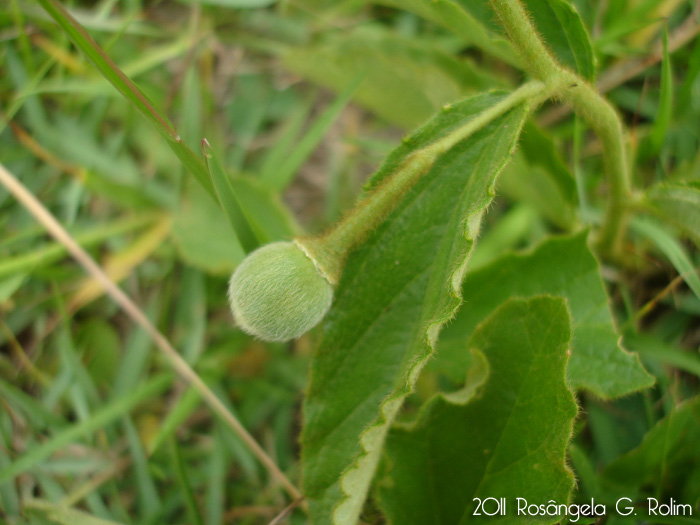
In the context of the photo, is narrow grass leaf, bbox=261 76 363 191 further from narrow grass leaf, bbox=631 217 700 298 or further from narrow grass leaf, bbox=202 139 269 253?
narrow grass leaf, bbox=631 217 700 298

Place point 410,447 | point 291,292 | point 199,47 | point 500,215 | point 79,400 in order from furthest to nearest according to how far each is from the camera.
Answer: point 199,47, point 500,215, point 79,400, point 410,447, point 291,292

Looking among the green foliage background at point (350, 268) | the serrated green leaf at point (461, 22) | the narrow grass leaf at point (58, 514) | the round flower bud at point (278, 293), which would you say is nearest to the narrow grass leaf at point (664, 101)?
the green foliage background at point (350, 268)

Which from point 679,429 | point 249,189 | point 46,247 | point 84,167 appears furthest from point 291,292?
point 84,167

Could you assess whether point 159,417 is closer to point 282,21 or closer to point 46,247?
point 46,247

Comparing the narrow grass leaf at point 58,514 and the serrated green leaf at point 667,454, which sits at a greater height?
the narrow grass leaf at point 58,514

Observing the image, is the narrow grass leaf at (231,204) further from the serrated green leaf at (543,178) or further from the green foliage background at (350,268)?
the serrated green leaf at (543,178)

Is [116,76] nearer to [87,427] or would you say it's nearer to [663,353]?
[87,427]

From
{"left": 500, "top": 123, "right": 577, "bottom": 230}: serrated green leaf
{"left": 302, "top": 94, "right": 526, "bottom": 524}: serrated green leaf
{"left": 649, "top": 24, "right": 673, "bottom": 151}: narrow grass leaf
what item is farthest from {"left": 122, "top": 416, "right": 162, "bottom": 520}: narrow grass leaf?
{"left": 649, "top": 24, "right": 673, "bottom": 151}: narrow grass leaf
